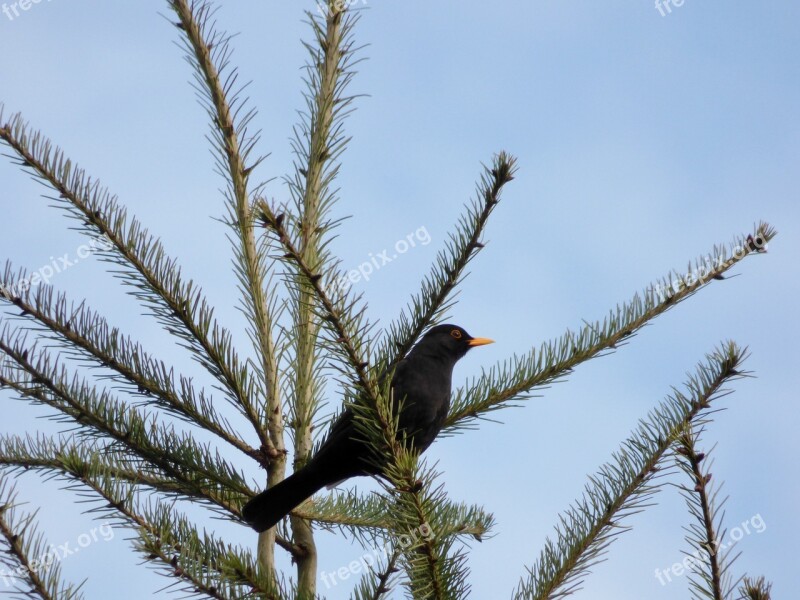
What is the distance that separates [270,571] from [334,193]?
4.57 feet

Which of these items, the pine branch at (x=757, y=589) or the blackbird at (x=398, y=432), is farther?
the blackbird at (x=398, y=432)

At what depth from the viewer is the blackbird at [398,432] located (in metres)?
2.86

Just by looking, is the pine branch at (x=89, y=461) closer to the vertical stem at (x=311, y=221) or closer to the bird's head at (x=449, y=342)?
the vertical stem at (x=311, y=221)

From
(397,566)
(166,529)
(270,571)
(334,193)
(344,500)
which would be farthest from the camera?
(344,500)

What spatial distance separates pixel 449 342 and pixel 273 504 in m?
1.81

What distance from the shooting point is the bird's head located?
13.9 feet

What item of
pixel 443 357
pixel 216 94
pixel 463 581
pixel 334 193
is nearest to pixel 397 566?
pixel 463 581

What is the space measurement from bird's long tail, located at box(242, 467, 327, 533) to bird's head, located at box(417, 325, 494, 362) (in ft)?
4.36

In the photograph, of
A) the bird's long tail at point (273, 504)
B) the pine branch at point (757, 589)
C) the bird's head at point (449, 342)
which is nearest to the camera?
the pine branch at point (757, 589)

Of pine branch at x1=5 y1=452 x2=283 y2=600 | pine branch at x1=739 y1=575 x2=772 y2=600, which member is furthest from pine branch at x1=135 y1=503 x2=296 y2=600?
pine branch at x1=739 y1=575 x2=772 y2=600

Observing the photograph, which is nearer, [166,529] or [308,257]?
[166,529]

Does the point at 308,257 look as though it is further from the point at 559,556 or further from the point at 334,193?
the point at 559,556

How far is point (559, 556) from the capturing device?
2.39 meters

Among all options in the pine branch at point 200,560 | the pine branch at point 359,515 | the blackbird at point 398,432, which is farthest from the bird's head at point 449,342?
the pine branch at point 200,560
